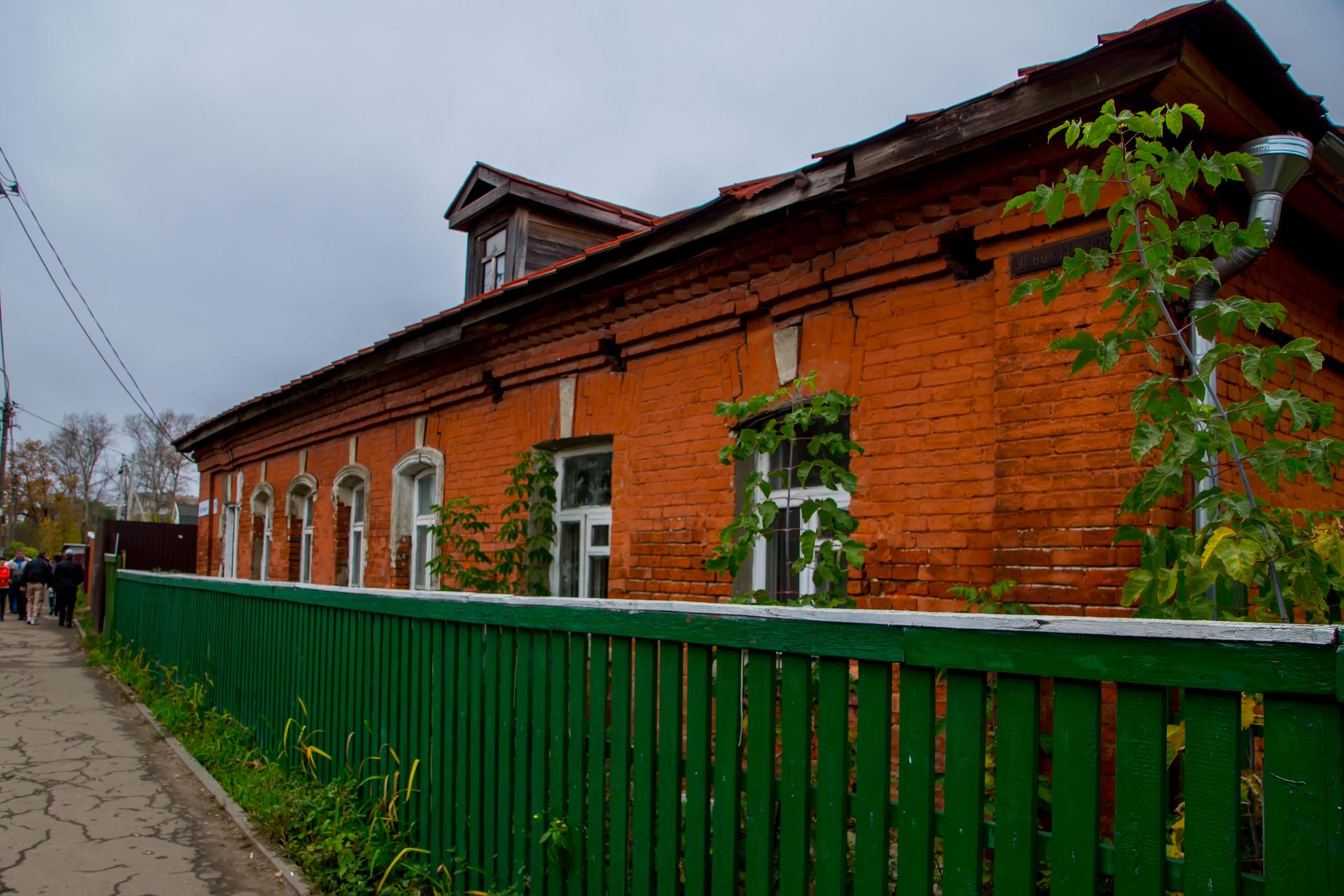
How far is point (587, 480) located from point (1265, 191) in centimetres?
473

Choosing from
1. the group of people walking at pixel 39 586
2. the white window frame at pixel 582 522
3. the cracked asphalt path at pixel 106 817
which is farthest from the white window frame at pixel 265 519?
the white window frame at pixel 582 522

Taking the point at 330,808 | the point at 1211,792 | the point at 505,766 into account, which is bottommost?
the point at 330,808

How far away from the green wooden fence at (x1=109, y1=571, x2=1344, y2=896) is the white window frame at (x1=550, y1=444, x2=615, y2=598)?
256 centimetres

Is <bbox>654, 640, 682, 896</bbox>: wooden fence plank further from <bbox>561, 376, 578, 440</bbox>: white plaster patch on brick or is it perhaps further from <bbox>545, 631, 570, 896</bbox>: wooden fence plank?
<bbox>561, 376, 578, 440</bbox>: white plaster patch on brick

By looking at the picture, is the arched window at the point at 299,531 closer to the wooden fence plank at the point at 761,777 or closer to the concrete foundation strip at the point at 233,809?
the concrete foundation strip at the point at 233,809

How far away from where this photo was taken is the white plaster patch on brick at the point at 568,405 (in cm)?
706

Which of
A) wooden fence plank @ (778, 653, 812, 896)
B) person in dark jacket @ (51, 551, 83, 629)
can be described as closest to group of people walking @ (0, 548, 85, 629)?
person in dark jacket @ (51, 551, 83, 629)

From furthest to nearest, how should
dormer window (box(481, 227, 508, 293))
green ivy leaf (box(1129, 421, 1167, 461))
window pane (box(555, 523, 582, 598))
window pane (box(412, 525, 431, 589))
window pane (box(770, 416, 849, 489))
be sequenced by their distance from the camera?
dormer window (box(481, 227, 508, 293))
window pane (box(412, 525, 431, 589))
window pane (box(555, 523, 582, 598))
window pane (box(770, 416, 849, 489))
green ivy leaf (box(1129, 421, 1167, 461))

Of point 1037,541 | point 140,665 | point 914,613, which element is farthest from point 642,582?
point 140,665

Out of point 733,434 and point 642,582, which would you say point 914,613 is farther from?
point 642,582

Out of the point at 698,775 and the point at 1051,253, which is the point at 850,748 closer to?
the point at 698,775

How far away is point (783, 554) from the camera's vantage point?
552 centimetres

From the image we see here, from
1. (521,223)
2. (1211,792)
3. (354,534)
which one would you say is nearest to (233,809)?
(1211,792)

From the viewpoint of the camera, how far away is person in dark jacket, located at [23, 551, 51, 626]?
20922mm
